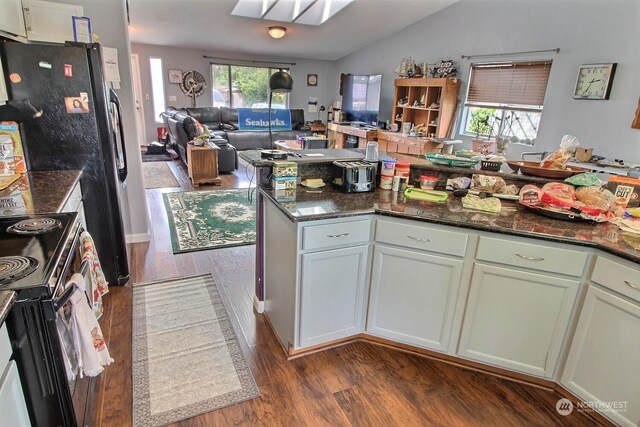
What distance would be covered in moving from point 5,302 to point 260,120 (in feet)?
25.5

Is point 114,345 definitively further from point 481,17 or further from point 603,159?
point 481,17

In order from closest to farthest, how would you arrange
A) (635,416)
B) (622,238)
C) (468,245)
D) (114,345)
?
(635,416) < (622,238) < (468,245) < (114,345)

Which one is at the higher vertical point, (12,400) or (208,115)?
(208,115)

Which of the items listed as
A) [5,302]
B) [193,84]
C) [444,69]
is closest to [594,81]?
[444,69]

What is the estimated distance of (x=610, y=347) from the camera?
5.24 ft

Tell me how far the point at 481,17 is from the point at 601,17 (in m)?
1.70

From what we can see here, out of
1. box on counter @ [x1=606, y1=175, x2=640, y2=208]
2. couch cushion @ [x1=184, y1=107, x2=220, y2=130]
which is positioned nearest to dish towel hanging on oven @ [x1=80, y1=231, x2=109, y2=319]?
box on counter @ [x1=606, y1=175, x2=640, y2=208]

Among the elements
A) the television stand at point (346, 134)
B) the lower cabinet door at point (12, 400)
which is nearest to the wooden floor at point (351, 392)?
the lower cabinet door at point (12, 400)

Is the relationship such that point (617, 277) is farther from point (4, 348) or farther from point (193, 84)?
point (193, 84)

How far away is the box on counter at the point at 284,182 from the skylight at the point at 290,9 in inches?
180

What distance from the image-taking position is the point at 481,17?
538 centimetres

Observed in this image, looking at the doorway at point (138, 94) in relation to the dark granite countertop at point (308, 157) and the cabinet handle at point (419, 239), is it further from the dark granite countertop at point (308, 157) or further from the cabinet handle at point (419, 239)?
the cabinet handle at point (419, 239)

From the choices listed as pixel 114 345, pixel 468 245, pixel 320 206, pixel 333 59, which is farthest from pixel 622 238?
pixel 333 59

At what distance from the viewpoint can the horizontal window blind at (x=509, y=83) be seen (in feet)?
15.5
